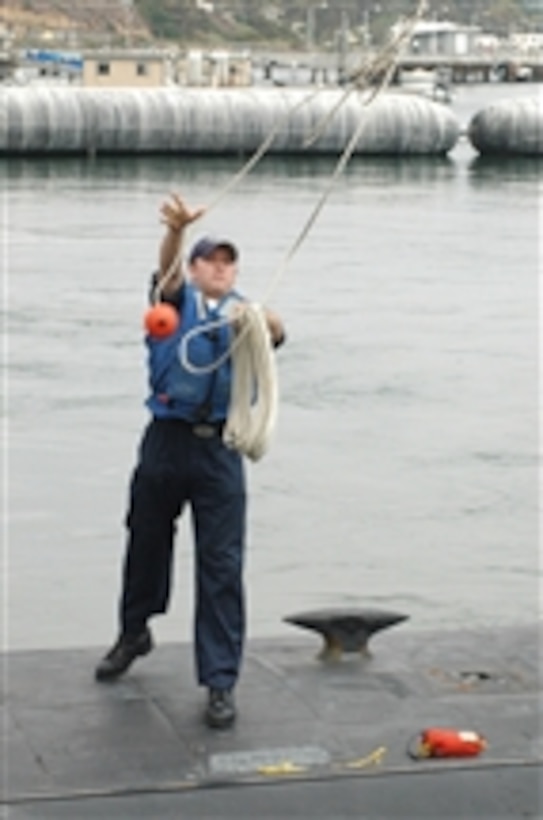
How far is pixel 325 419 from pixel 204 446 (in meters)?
13.0

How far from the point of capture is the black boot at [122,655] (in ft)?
29.0

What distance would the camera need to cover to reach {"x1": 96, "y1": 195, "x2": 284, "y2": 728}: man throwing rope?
818 centimetres

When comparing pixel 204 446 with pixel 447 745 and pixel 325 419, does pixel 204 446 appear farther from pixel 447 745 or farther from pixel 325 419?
pixel 325 419

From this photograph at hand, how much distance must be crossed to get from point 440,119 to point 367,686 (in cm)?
6475

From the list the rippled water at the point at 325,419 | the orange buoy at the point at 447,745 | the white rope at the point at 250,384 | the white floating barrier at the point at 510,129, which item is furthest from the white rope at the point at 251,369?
the white floating barrier at the point at 510,129

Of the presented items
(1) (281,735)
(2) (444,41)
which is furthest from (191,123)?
(2) (444,41)

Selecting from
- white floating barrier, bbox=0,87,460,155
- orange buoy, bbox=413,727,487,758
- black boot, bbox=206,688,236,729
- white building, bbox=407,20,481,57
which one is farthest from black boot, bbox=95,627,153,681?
white building, bbox=407,20,481,57

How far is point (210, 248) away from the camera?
815 centimetres

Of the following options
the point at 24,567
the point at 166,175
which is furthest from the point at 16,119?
the point at 24,567

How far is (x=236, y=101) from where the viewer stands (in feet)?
237

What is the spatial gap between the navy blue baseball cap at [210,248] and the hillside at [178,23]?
490 feet

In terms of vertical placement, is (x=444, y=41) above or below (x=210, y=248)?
below

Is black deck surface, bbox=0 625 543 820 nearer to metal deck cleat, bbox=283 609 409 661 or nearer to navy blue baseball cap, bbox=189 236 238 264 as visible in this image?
metal deck cleat, bbox=283 609 409 661

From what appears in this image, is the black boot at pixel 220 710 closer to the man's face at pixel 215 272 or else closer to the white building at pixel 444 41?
the man's face at pixel 215 272
